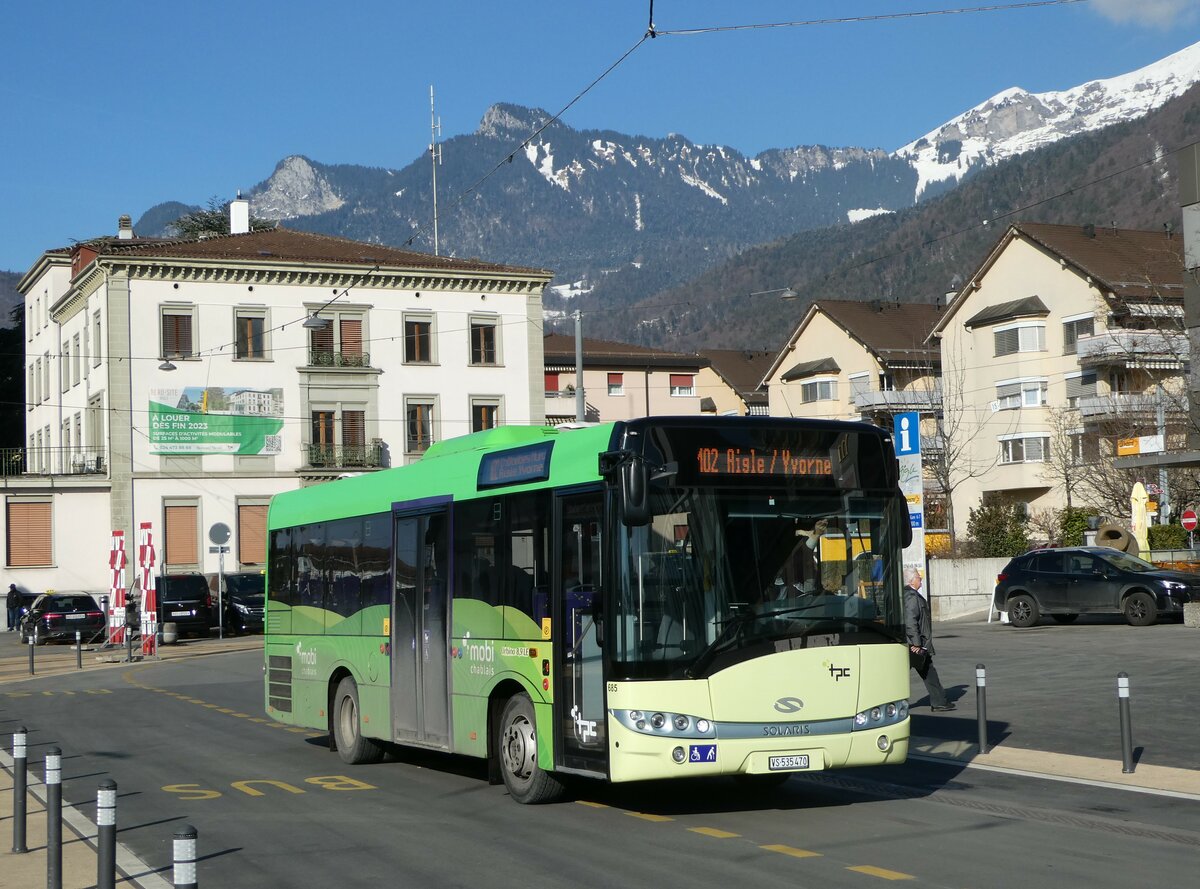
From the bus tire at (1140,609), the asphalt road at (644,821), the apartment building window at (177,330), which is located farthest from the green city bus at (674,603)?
the apartment building window at (177,330)

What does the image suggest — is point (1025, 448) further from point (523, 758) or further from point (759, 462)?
point (759, 462)

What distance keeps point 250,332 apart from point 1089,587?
3853 cm

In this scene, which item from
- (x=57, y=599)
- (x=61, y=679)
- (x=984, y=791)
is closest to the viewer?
(x=984, y=791)

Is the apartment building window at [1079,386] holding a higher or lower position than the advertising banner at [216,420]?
higher

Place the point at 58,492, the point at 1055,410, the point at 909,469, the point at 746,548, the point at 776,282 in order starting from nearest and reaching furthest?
1. the point at 746,548
2. the point at 909,469
3. the point at 58,492
4. the point at 1055,410
5. the point at 776,282

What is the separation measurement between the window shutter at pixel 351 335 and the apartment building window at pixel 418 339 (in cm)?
195

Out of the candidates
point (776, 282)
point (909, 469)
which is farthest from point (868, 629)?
point (776, 282)

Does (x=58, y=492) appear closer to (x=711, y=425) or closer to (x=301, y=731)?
(x=301, y=731)

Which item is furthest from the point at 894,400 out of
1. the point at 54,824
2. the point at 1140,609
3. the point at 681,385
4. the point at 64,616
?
the point at 54,824

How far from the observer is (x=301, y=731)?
2094 cm

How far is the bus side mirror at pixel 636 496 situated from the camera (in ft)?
35.9

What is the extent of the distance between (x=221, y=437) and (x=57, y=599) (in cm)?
1276

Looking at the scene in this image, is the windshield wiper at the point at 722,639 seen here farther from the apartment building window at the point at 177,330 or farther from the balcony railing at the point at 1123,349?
the balcony railing at the point at 1123,349

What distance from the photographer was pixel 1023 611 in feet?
112
